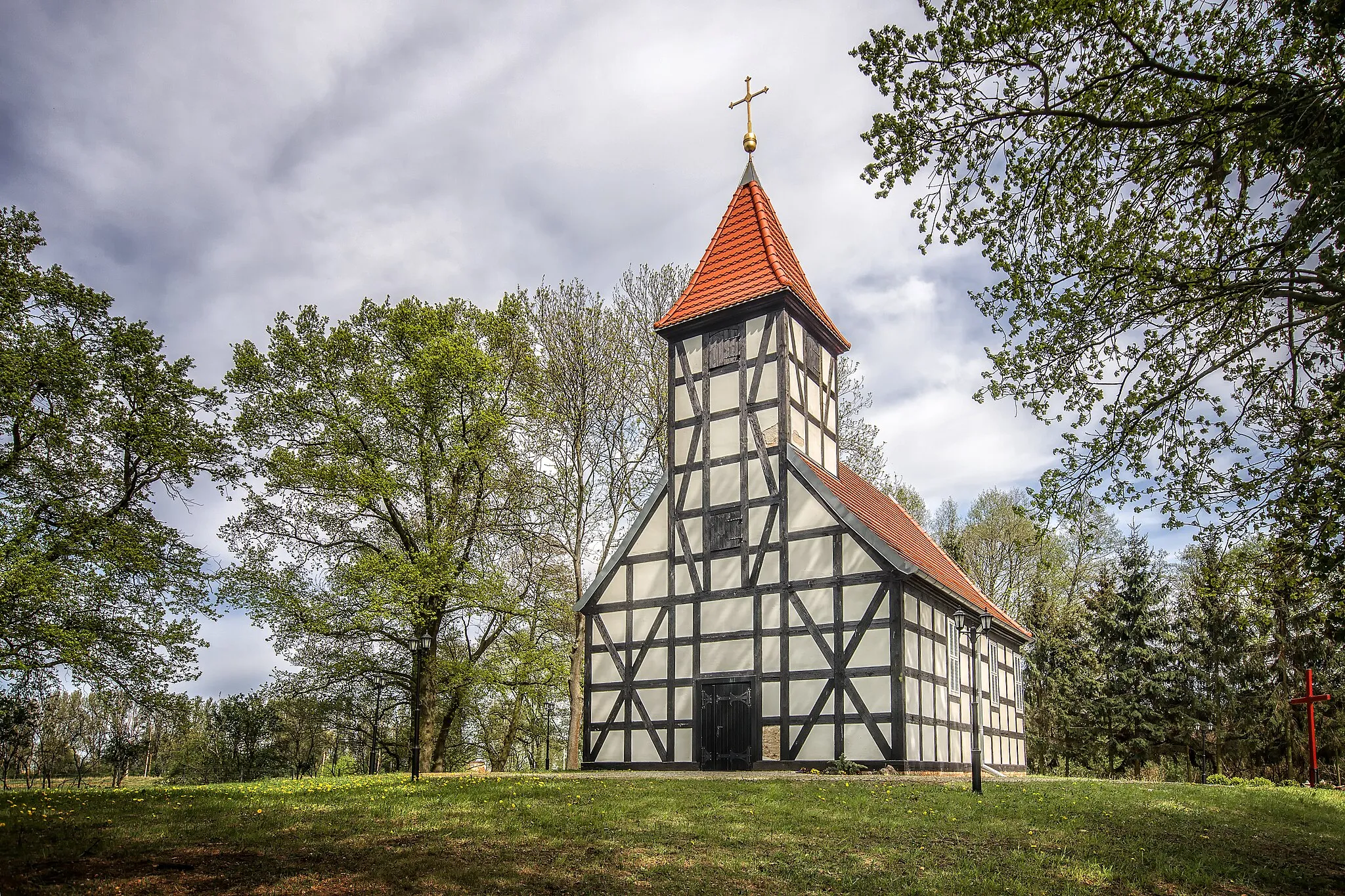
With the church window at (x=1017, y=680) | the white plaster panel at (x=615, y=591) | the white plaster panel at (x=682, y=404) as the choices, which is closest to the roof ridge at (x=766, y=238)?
the white plaster panel at (x=682, y=404)

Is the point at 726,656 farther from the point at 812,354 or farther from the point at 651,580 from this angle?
the point at 812,354

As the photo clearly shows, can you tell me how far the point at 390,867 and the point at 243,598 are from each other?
18.3 metres

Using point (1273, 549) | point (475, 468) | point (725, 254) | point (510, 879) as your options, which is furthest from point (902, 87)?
point (475, 468)

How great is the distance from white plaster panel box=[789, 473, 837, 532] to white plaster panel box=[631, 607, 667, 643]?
3.88 m

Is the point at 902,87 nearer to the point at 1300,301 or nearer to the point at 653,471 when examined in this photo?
the point at 1300,301

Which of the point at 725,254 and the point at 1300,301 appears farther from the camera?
the point at 725,254

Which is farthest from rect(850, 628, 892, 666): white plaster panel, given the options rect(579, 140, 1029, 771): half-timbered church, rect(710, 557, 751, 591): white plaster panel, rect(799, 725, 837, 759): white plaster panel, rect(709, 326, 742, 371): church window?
rect(709, 326, 742, 371): church window

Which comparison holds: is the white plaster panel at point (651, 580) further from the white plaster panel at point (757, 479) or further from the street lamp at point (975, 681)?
the street lamp at point (975, 681)

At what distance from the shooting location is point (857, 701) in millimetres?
17719

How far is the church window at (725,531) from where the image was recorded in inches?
797

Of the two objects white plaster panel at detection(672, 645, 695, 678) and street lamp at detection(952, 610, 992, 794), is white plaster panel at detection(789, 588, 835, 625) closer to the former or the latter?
white plaster panel at detection(672, 645, 695, 678)

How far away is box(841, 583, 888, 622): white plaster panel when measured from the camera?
58.9ft

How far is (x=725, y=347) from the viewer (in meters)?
21.3

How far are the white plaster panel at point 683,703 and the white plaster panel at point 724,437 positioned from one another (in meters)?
5.43
